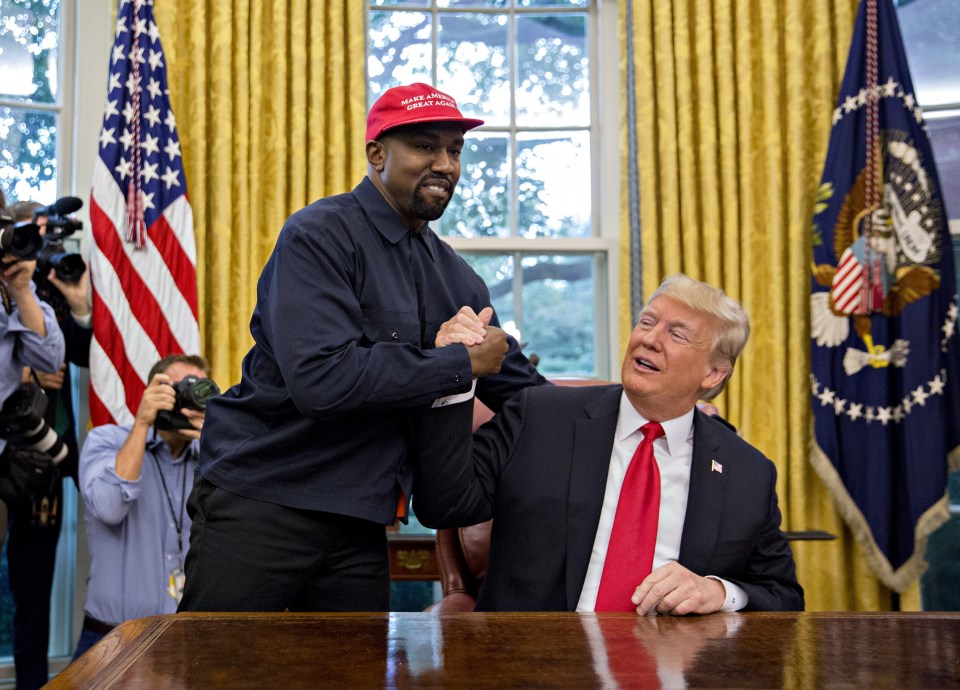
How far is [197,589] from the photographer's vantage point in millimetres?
1805

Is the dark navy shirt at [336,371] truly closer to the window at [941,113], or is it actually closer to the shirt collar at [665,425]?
the shirt collar at [665,425]

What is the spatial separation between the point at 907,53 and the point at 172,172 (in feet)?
9.90

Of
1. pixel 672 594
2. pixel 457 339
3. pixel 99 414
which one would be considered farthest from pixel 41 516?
pixel 672 594

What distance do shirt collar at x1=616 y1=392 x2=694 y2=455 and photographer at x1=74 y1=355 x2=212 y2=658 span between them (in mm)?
1530

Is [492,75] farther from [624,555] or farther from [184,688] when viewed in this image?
[184,688]

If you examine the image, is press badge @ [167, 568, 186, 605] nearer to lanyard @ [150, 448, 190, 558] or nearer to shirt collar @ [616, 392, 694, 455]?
lanyard @ [150, 448, 190, 558]

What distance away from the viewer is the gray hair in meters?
2.00

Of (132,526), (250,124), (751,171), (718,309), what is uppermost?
(250,124)

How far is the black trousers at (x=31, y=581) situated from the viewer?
11.3 ft

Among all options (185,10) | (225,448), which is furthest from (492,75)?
(225,448)

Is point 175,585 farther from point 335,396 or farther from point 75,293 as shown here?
point 335,396

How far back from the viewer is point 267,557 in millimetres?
1799

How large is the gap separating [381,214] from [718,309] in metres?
0.67

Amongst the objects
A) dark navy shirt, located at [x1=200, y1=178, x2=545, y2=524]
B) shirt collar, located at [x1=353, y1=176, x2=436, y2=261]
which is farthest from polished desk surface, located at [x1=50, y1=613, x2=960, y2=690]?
shirt collar, located at [x1=353, y1=176, x2=436, y2=261]
